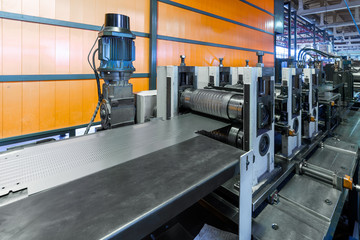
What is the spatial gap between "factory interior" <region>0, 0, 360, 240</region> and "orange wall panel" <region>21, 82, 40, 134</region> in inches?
0.4

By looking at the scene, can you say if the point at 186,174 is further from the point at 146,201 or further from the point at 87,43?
Result: the point at 87,43

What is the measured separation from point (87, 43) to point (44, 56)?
1.52 ft

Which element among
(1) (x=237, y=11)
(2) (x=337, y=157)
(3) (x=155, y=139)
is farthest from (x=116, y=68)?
(1) (x=237, y=11)

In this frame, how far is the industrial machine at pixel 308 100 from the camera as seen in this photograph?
5.30 feet

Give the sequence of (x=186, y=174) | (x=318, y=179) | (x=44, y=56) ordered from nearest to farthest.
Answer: (x=186, y=174) → (x=318, y=179) → (x=44, y=56)

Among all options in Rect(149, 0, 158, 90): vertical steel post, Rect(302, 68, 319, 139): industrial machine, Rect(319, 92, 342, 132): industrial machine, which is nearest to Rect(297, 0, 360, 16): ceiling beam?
Rect(319, 92, 342, 132): industrial machine

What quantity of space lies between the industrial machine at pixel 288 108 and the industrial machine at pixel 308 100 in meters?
0.21

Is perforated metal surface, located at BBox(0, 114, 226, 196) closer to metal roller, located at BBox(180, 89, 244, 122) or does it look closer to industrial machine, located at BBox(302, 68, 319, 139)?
metal roller, located at BBox(180, 89, 244, 122)

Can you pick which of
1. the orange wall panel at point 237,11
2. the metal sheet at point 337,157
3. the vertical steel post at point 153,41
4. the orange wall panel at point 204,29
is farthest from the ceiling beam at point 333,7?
the metal sheet at point 337,157

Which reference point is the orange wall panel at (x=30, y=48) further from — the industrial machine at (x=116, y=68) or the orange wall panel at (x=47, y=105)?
the industrial machine at (x=116, y=68)

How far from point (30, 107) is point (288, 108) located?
Result: 89.3 inches

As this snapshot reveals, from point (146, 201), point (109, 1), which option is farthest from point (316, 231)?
point (109, 1)

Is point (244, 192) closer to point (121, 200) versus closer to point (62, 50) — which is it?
point (121, 200)

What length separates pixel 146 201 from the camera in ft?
1.58
